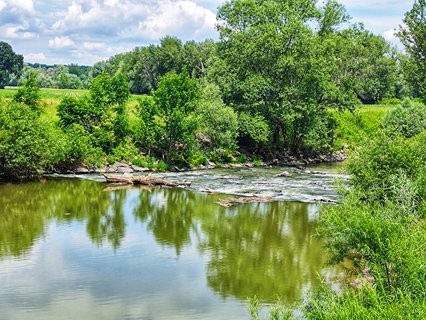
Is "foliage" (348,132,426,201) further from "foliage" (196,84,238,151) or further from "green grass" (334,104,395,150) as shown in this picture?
"green grass" (334,104,395,150)

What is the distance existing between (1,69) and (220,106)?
86547mm

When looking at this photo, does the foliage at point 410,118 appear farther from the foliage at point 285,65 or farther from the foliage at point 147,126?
the foliage at point 147,126

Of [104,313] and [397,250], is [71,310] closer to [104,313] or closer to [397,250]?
[104,313]

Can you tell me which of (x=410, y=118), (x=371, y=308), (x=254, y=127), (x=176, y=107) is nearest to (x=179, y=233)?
(x=371, y=308)

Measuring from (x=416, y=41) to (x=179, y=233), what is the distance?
43590 mm

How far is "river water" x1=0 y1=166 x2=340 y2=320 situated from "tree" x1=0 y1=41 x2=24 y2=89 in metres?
90.4

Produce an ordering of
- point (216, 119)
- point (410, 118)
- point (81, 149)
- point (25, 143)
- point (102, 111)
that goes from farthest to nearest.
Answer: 1. point (410, 118)
2. point (216, 119)
3. point (102, 111)
4. point (81, 149)
5. point (25, 143)

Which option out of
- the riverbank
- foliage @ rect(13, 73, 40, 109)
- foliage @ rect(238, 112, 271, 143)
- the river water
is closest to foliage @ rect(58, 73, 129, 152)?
foliage @ rect(13, 73, 40, 109)

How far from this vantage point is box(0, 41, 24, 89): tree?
410 feet

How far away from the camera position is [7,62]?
5005 inches

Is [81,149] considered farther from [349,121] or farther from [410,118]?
[349,121]

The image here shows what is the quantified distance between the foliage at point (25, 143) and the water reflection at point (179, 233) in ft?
8.50

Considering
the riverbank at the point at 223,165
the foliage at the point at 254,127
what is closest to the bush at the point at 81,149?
the riverbank at the point at 223,165

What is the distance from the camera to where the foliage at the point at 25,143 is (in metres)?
43.6
